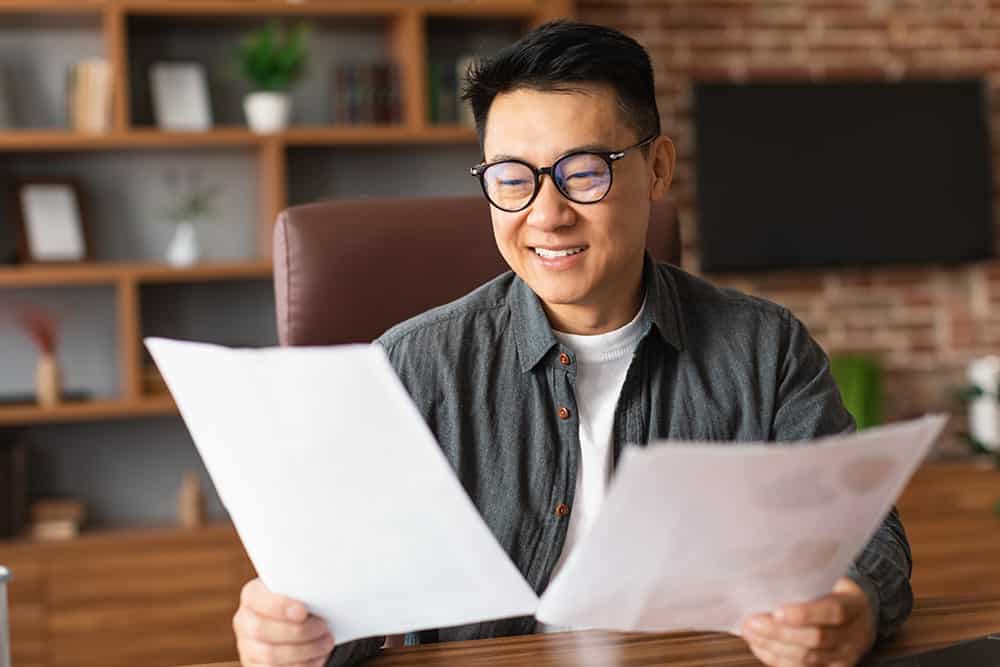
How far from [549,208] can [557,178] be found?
0.03 m

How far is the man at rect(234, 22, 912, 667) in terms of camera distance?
126 centimetres

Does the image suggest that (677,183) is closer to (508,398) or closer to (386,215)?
(386,215)

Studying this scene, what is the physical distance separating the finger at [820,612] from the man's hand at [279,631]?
338mm

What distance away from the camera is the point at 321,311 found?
158 cm

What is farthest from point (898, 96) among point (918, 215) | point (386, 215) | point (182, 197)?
point (386, 215)

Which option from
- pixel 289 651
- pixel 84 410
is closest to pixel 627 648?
pixel 289 651

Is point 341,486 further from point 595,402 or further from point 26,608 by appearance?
point 26,608

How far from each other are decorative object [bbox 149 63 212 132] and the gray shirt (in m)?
2.29

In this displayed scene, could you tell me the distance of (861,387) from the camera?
3752mm

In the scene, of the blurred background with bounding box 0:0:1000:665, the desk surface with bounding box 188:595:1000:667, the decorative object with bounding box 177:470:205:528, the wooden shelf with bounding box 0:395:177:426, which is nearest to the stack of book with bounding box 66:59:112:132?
the blurred background with bounding box 0:0:1000:665

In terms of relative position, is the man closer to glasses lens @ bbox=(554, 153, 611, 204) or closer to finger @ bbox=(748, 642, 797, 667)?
glasses lens @ bbox=(554, 153, 611, 204)

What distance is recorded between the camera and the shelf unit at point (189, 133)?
3.32 m

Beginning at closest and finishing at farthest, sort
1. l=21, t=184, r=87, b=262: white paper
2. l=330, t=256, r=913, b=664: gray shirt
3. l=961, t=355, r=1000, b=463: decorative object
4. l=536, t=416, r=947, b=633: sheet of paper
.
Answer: l=536, t=416, r=947, b=633: sheet of paper < l=330, t=256, r=913, b=664: gray shirt < l=21, t=184, r=87, b=262: white paper < l=961, t=355, r=1000, b=463: decorative object

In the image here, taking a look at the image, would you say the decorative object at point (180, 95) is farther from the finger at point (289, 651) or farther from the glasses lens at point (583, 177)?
the finger at point (289, 651)
